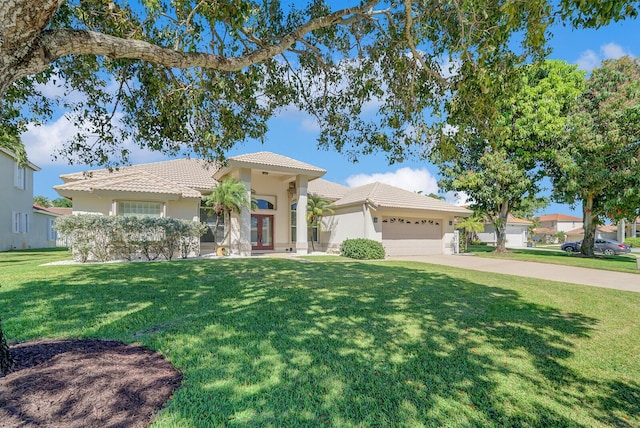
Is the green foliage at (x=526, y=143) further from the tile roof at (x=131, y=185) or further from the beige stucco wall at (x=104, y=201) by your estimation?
the beige stucco wall at (x=104, y=201)

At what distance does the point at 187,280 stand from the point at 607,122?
25344 mm

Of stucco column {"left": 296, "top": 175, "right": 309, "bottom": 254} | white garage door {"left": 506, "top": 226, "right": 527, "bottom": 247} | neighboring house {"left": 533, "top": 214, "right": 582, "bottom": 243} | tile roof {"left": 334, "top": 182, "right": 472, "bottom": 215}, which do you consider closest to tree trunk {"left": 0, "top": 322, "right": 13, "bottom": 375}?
stucco column {"left": 296, "top": 175, "right": 309, "bottom": 254}

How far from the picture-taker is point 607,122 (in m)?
19.5

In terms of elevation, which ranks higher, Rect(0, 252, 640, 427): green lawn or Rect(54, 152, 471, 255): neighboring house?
Rect(54, 152, 471, 255): neighboring house

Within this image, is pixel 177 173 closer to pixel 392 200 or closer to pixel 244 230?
pixel 244 230

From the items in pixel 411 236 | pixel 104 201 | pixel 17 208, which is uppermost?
pixel 17 208

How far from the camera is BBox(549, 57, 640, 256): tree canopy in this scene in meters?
19.0

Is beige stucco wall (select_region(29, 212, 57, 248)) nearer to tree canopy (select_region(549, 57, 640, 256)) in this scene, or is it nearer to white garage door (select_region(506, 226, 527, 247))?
tree canopy (select_region(549, 57, 640, 256))

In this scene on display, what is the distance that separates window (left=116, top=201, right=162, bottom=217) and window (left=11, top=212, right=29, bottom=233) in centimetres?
1380

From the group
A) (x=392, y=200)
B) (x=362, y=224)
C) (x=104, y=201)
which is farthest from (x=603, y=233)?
(x=104, y=201)

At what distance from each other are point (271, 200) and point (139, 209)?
7.76 metres

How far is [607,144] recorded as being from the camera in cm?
1919

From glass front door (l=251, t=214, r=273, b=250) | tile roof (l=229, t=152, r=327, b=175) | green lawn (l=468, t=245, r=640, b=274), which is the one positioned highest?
tile roof (l=229, t=152, r=327, b=175)

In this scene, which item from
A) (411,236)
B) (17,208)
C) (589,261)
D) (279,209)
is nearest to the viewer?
(589,261)
